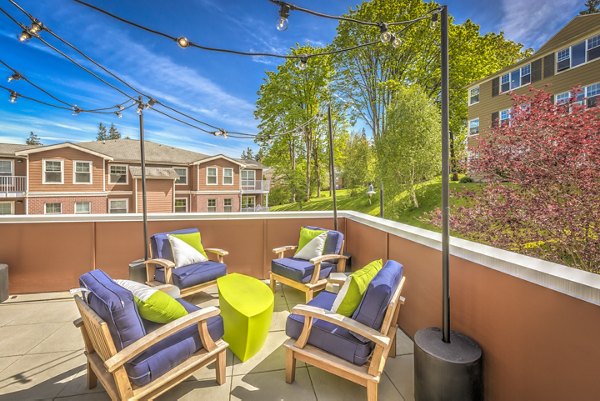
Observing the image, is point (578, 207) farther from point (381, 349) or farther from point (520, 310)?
point (381, 349)

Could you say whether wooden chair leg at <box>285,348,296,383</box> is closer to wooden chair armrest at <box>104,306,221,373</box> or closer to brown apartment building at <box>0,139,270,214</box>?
wooden chair armrest at <box>104,306,221,373</box>

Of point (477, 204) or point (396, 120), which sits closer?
point (477, 204)

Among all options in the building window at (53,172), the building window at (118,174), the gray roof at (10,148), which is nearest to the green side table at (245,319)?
the building window at (118,174)

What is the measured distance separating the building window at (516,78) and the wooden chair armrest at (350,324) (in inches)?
615

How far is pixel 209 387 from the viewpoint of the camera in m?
2.07

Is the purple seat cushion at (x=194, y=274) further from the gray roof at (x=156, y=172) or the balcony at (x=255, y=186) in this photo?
the balcony at (x=255, y=186)

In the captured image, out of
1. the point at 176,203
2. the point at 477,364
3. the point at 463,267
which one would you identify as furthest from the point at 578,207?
the point at 176,203

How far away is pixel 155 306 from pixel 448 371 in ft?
6.49

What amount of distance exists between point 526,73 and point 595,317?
51.3 feet

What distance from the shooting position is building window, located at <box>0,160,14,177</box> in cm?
1281

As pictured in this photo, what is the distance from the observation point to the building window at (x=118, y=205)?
48.5 feet

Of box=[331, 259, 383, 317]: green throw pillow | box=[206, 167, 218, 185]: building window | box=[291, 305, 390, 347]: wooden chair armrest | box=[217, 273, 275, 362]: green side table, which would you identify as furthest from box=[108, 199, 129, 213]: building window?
box=[331, 259, 383, 317]: green throw pillow

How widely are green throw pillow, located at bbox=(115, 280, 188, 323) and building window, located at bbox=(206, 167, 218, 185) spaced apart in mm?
15999

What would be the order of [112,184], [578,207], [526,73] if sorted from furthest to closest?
[112,184] → [526,73] → [578,207]
